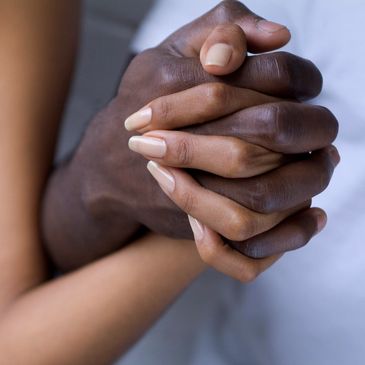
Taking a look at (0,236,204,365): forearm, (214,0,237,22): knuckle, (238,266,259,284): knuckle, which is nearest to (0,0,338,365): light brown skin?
(0,236,204,365): forearm

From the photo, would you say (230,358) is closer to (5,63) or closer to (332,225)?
(332,225)

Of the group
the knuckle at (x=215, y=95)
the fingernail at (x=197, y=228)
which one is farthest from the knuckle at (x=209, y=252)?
the knuckle at (x=215, y=95)

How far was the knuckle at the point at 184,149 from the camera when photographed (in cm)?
35

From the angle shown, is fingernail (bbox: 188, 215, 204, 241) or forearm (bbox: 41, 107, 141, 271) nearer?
fingernail (bbox: 188, 215, 204, 241)

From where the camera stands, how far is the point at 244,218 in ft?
1.17

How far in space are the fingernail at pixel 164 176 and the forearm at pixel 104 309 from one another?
15 centimetres

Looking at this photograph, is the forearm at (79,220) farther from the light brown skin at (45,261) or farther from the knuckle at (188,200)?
the knuckle at (188,200)

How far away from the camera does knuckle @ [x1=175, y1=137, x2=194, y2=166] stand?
1.16 ft

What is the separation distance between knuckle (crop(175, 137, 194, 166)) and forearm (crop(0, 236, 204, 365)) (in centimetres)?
18

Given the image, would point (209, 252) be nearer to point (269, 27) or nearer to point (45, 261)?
point (269, 27)

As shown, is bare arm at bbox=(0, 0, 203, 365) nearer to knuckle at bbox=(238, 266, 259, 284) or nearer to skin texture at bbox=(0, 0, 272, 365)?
skin texture at bbox=(0, 0, 272, 365)

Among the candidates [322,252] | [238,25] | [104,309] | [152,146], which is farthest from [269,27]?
[104,309]

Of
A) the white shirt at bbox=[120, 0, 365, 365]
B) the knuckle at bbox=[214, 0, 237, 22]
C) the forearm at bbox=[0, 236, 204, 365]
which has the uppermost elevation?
the knuckle at bbox=[214, 0, 237, 22]

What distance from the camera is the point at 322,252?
50cm
